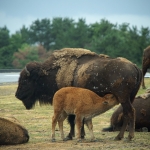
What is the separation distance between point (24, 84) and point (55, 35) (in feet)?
269

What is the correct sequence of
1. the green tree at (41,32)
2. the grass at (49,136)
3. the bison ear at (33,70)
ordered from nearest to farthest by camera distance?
the grass at (49,136) < the bison ear at (33,70) < the green tree at (41,32)

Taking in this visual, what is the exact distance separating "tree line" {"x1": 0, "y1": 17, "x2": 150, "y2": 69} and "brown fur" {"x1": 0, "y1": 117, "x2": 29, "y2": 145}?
4987cm

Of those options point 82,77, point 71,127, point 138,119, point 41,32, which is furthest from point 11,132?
point 41,32

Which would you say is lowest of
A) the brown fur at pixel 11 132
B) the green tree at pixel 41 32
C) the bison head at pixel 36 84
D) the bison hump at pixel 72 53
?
the green tree at pixel 41 32

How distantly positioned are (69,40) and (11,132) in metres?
71.7

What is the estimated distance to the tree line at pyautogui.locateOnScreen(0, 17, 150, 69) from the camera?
2761 inches

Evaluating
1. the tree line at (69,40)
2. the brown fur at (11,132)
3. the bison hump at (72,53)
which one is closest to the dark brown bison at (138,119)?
the bison hump at (72,53)

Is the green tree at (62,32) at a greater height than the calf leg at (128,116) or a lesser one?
lesser

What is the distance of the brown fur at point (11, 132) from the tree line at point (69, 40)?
4987 centimetres

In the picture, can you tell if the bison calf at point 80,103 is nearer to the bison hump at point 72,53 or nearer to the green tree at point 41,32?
the bison hump at point 72,53

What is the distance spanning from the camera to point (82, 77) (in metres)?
16.2

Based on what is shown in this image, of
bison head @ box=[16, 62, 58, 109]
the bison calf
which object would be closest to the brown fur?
the bison calf

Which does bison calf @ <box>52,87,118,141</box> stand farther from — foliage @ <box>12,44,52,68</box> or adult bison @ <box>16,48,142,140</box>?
foliage @ <box>12,44,52,68</box>

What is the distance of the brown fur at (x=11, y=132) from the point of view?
47.4ft
